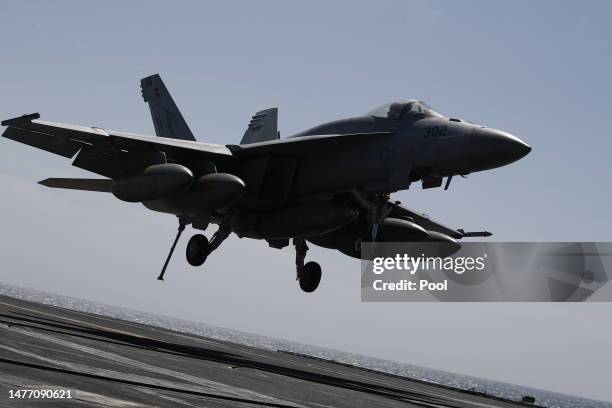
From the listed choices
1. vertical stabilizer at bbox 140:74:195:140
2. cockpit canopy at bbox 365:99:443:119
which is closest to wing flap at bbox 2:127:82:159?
vertical stabilizer at bbox 140:74:195:140

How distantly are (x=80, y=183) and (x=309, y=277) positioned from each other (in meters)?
9.11

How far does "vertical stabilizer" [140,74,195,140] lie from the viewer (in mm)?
31438

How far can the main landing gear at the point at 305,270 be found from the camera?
85.9ft

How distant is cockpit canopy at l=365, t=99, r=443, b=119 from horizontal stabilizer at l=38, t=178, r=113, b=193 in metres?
10.6

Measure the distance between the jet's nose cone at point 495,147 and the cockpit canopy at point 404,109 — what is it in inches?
89.4

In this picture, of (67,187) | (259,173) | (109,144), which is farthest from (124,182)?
(67,187)

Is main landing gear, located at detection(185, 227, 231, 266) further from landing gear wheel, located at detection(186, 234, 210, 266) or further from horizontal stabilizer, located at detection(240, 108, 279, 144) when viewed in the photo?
horizontal stabilizer, located at detection(240, 108, 279, 144)

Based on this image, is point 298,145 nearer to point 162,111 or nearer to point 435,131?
point 435,131

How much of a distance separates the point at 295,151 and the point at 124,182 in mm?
5309

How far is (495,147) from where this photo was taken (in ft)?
64.5

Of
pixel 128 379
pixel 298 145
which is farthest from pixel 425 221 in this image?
pixel 128 379

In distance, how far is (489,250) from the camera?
2723 centimetres

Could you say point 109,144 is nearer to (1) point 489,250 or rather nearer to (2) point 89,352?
(2) point 89,352

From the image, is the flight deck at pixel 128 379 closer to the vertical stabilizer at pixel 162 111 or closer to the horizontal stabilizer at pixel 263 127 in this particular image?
the horizontal stabilizer at pixel 263 127
